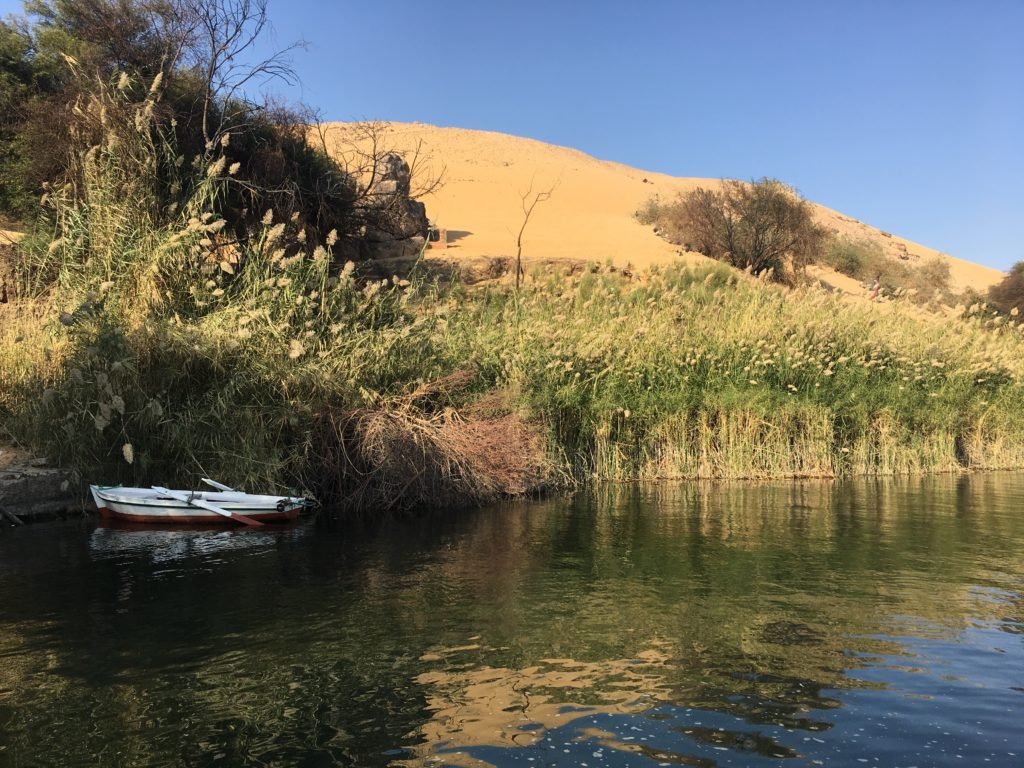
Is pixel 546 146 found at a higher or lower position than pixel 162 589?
higher

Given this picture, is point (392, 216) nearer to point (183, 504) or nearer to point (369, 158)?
point (369, 158)

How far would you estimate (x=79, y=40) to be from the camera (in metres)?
23.4

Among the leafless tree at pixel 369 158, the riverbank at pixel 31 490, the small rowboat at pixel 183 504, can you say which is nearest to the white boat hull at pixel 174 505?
the small rowboat at pixel 183 504

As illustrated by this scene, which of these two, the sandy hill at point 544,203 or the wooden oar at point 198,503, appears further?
the sandy hill at point 544,203

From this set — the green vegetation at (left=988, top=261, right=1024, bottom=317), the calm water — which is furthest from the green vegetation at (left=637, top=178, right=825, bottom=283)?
the calm water

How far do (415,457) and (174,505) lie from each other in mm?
3669

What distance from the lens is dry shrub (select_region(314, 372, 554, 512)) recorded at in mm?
13148

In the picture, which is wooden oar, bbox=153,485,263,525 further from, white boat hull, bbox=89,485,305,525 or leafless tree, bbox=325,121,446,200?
leafless tree, bbox=325,121,446,200

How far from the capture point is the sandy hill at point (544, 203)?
36.1 meters

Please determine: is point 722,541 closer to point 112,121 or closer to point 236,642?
point 236,642

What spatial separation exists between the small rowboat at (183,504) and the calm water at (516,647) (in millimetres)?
425

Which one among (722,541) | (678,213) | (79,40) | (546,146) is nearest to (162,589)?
(722,541)

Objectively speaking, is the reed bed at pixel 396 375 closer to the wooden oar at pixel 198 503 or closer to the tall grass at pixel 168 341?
the tall grass at pixel 168 341

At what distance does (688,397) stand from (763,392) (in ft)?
5.09
